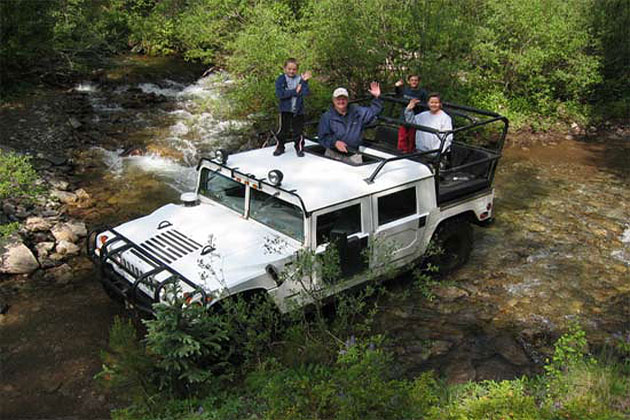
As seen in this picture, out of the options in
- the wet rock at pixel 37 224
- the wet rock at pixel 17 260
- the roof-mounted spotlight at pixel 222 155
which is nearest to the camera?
the roof-mounted spotlight at pixel 222 155

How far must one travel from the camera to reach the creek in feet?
20.6

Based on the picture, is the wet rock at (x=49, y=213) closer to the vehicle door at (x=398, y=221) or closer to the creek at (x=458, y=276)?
the creek at (x=458, y=276)

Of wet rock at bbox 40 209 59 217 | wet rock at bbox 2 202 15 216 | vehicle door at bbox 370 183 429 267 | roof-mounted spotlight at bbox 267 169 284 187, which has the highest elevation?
roof-mounted spotlight at bbox 267 169 284 187

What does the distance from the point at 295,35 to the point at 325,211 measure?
9321mm

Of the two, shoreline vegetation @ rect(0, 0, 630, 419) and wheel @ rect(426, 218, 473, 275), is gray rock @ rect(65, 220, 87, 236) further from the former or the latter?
wheel @ rect(426, 218, 473, 275)

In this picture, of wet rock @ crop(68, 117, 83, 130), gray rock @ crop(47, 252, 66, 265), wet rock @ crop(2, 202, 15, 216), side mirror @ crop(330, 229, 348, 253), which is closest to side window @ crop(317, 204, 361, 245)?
side mirror @ crop(330, 229, 348, 253)

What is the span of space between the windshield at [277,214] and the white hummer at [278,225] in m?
0.01

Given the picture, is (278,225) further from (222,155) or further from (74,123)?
(74,123)

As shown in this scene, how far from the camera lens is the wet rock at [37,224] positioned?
9.34m

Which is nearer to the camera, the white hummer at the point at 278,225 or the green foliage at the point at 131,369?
the green foliage at the point at 131,369

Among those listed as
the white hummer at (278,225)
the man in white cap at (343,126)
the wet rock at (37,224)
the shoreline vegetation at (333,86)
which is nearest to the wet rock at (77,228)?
the wet rock at (37,224)

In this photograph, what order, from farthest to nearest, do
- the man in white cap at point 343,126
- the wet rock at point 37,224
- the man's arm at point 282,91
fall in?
the wet rock at point 37,224
the man's arm at point 282,91
the man in white cap at point 343,126

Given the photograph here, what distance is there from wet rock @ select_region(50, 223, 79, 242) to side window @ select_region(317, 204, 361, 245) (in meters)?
4.86

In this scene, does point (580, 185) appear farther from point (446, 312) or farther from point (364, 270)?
point (364, 270)
